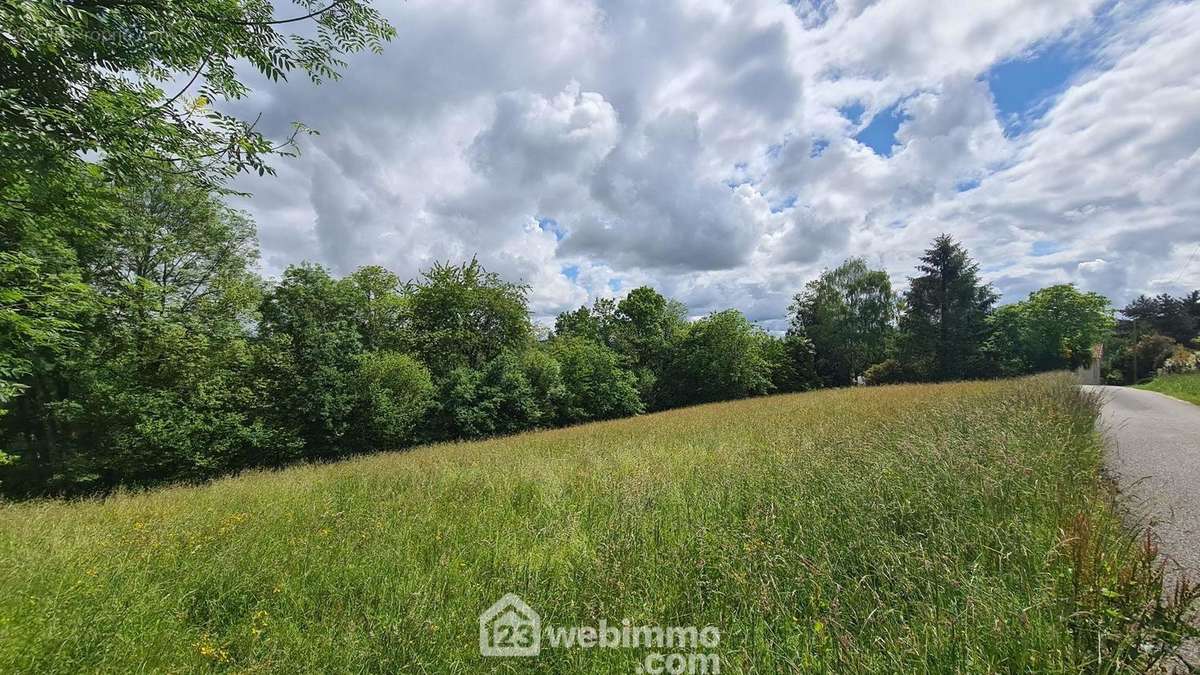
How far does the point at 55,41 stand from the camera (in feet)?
7.38

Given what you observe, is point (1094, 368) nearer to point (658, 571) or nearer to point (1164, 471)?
point (1164, 471)

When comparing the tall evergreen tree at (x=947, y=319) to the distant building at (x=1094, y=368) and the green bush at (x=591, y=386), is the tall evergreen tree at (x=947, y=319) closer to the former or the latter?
the distant building at (x=1094, y=368)

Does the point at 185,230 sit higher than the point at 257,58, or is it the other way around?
the point at 185,230

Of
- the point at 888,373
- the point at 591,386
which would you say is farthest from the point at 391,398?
the point at 888,373

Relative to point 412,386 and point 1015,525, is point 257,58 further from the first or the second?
→ point 412,386

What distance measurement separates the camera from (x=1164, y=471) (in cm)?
516

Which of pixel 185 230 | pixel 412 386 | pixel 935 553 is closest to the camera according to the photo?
pixel 935 553

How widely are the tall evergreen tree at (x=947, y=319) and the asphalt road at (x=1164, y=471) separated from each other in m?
24.0

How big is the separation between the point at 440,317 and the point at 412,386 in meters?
5.82

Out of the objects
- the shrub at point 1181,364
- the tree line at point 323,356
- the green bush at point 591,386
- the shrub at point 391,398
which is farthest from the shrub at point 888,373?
the shrub at point 391,398

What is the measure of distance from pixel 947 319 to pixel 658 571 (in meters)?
39.0

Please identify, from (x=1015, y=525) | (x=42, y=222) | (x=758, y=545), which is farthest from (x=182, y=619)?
(x=42, y=222)

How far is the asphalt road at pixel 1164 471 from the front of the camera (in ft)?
10.8

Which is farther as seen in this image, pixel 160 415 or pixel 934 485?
pixel 160 415
